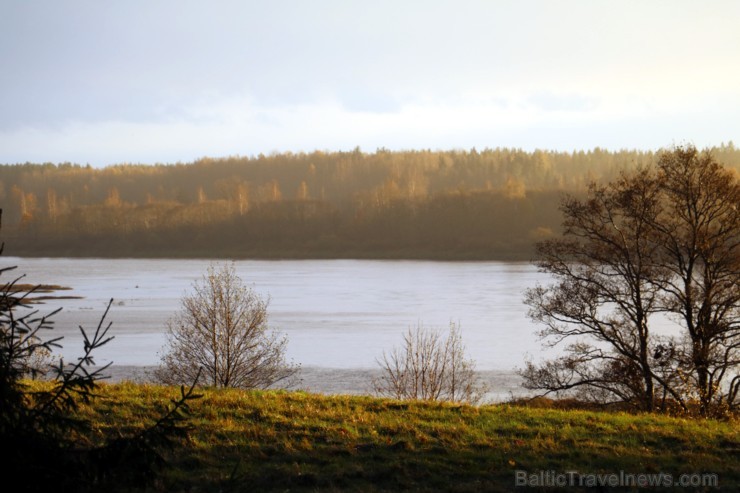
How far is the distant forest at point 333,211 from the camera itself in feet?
363

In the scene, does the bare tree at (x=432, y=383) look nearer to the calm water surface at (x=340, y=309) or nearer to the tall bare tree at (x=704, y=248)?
the calm water surface at (x=340, y=309)

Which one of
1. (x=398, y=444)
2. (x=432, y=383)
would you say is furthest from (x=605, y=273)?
(x=398, y=444)

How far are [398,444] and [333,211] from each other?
396 feet

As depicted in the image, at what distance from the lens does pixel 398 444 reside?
27.2 feet

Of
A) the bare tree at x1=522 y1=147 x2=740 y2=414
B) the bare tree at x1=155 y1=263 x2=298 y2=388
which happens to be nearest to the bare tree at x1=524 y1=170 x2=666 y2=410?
the bare tree at x1=522 y1=147 x2=740 y2=414

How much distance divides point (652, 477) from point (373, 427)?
3.26 meters

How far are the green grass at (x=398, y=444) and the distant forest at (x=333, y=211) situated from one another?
272ft

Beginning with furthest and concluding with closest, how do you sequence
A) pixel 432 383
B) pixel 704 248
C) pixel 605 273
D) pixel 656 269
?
pixel 605 273, pixel 656 269, pixel 704 248, pixel 432 383

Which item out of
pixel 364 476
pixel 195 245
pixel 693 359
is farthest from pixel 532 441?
pixel 195 245

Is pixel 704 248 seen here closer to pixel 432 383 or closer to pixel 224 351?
pixel 432 383

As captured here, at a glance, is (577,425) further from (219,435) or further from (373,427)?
(219,435)

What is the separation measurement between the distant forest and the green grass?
83.0 metres

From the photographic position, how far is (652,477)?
23.9 ft

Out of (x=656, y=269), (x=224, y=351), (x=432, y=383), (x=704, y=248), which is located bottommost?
(x=432, y=383)
